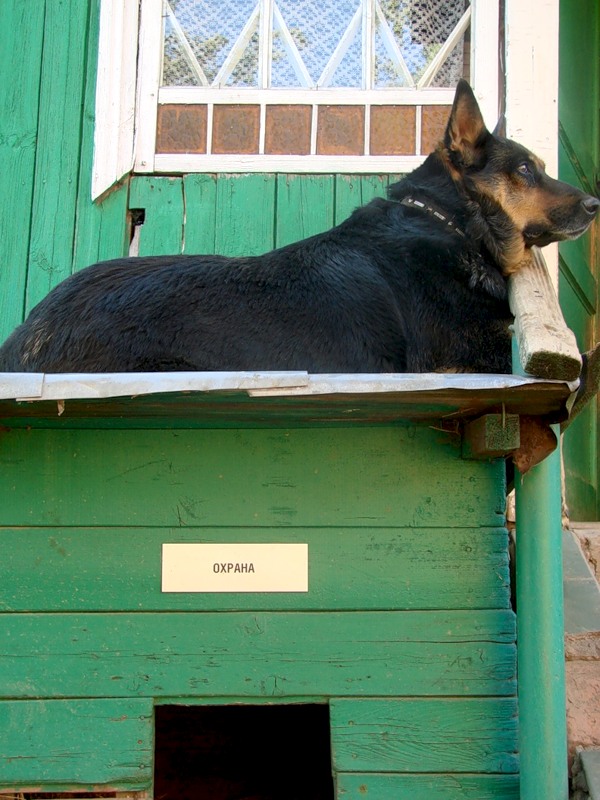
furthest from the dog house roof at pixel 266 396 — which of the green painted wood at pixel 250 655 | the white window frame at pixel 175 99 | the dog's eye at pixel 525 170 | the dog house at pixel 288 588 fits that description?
the white window frame at pixel 175 99

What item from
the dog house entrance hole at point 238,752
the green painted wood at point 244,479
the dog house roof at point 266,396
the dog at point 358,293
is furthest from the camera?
the dog house entrance hole at point 238,752

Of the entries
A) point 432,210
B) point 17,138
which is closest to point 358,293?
point 432,210

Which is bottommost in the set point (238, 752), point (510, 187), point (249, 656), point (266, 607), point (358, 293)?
point (238, 752)

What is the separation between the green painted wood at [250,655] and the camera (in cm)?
219

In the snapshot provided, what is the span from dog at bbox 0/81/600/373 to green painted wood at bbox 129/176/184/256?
63cm

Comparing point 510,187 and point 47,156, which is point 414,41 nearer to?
point 510,187

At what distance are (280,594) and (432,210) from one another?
1.50m

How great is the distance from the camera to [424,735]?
2189 mm

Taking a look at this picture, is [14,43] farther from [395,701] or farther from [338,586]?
[395,701]

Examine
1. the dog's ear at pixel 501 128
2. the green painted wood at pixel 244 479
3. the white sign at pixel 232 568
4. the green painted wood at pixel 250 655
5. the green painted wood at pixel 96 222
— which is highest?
the dog's ear at pixel 501 128

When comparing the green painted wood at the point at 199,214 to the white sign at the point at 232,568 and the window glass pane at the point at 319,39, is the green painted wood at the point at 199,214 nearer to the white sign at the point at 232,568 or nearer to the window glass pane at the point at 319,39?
the window glass pane at the point at 319,39

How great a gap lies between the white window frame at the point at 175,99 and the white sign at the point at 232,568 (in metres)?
1.74

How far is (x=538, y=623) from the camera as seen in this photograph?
86.7 inches

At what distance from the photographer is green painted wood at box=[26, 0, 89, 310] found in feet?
11.1
